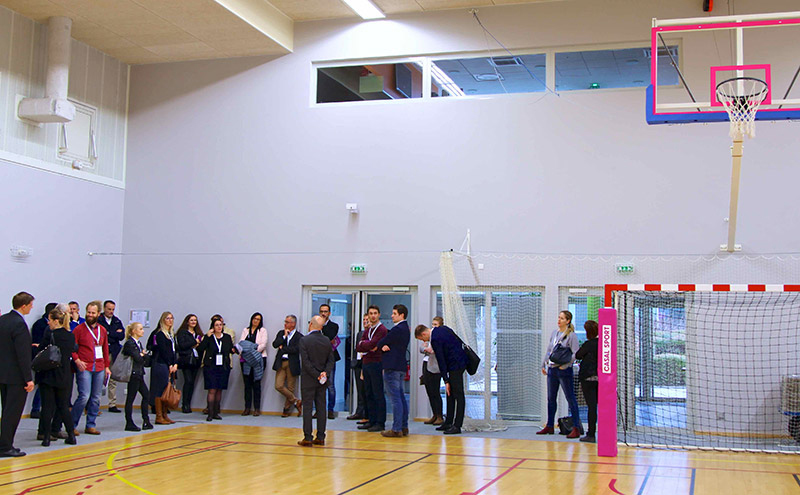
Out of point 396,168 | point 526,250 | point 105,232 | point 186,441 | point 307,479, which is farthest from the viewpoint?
point 105,232

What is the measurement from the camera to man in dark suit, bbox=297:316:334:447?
29.4 ft

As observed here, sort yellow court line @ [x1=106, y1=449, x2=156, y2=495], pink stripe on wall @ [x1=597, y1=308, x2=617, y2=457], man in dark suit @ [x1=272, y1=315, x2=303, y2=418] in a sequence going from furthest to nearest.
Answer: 1. man in dark suit @ [x1=272, y1=315, x2=303, y2=418]
2. pink stripe on wall @ [x1=597, y1=308, x2=617, y2=457]
3. yellow court line @ [x1=106, y1=449, x2=156, y2=495]

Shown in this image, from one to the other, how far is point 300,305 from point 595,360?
199 inches

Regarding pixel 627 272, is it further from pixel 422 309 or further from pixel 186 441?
pixel 186 441

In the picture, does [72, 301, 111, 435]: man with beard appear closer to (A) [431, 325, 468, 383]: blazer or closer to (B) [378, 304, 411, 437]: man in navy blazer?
(B) [378, 304, 411, 437]: man in navy blazer

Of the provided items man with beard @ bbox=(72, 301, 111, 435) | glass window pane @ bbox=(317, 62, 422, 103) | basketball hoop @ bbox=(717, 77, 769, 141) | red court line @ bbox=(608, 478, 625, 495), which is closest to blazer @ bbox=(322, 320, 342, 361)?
man with beard @ bbox=(72, 301, 111, 435)

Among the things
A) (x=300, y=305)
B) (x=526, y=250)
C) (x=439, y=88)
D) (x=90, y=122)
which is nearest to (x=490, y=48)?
(x=439, y=88)

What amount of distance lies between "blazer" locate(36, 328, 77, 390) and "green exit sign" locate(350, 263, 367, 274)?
4.65 m

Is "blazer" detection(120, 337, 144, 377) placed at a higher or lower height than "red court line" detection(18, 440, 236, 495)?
higher

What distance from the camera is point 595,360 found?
9.48 m

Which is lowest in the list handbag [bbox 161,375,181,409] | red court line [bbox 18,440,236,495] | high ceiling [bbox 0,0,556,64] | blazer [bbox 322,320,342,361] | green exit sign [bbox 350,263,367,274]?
red court line [bbox 18,440,236,495]

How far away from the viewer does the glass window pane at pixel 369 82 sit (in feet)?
40.9

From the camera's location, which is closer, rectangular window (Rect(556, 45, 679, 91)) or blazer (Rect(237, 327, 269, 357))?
rectangular window (Rect(556, 45, 679, 91))

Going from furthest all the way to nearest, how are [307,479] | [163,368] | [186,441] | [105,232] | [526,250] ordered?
1. [105,232]
2. [526,250]
3. [163,368]
4. [186,441]
5. [307,479]
